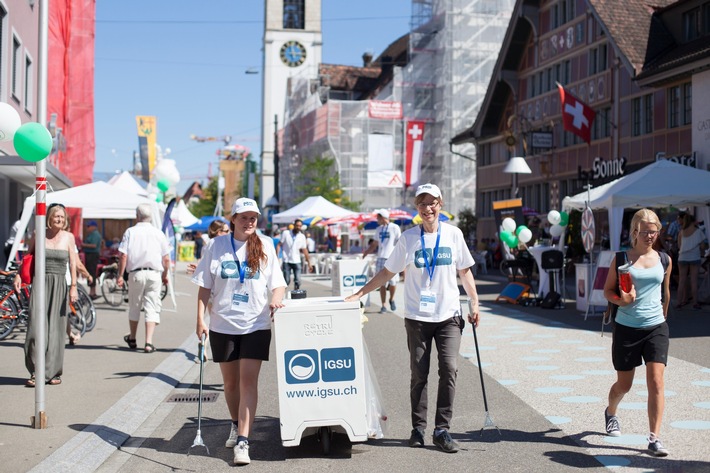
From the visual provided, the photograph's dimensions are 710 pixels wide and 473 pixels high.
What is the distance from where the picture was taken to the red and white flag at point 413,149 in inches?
2040

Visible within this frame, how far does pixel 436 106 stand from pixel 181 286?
A: 3466 centimetres

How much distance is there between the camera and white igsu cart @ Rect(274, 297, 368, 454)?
6391mm

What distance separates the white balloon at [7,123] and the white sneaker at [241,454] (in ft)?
11.4

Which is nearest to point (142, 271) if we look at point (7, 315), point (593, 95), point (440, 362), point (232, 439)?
point (7, 315)

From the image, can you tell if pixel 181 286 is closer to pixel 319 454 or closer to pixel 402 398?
pixel 402 398

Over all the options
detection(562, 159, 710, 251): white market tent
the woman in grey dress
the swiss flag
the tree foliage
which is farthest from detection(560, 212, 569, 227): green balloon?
the tree foliage

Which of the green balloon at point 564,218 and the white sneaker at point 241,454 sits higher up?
the green balloon at point 564,218

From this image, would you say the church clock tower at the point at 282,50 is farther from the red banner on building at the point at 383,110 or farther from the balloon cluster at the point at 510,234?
the balloon cluster at the point at 510,234

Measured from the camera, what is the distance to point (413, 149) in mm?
52219

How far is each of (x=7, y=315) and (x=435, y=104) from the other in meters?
51.0

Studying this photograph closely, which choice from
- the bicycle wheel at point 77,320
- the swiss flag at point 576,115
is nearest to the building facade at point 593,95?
the swiss flag at point 576,115

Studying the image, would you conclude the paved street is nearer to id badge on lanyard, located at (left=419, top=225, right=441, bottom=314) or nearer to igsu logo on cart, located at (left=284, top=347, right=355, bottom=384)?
igsu logo on cart, located at (left=284, top=347, right=355, bottom=384)

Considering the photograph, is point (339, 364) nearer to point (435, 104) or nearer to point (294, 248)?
point (294, 248)

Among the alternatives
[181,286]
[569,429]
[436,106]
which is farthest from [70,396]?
[436,106]
